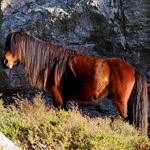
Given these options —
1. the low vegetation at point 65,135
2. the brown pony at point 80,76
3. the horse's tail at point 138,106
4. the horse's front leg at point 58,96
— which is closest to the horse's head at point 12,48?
the brown pony at point 80,76

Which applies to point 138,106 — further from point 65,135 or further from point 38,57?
point 38,57

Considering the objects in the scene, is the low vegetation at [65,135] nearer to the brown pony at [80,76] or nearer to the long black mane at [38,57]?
the brown pony at [80,76]

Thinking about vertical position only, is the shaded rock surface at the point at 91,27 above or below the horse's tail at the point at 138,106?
above

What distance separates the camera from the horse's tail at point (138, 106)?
370 centimetres

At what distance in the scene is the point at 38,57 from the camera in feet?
13.5

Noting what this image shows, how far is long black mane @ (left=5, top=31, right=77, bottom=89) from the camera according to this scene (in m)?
3.98

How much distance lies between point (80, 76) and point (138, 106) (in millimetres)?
1170

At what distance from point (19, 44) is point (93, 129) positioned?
2.18 metres

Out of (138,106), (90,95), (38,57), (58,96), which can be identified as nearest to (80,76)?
A: (90,95)

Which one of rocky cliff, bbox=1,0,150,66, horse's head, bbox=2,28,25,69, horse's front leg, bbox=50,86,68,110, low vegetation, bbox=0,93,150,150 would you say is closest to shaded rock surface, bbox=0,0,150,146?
rocky cliff, bbox=1,0,150,66

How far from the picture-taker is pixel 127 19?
4934mm

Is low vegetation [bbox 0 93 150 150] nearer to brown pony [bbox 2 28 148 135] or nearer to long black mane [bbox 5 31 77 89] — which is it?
brown pony [bbox 2 28 148 135]

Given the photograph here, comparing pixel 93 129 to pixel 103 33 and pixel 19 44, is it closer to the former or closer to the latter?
pixel 19 44

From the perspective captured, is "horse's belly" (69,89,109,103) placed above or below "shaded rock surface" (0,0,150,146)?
below
